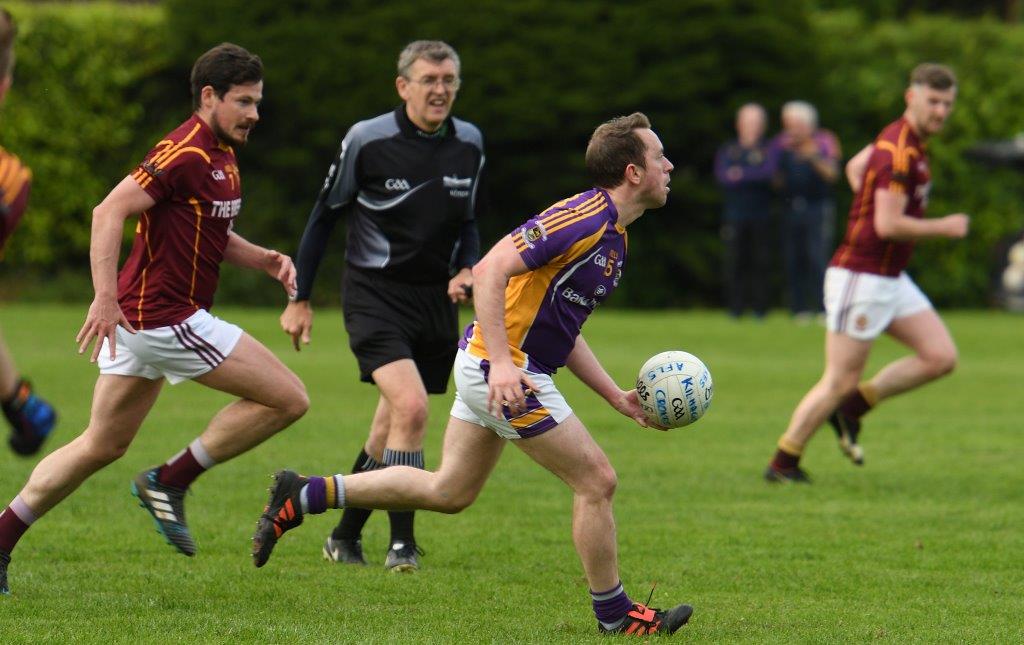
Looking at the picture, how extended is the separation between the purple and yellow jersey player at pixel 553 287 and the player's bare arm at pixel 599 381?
0.56 ft

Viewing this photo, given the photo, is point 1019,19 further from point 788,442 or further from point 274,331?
point 788,442

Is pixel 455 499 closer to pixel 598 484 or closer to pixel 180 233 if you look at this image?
pixel 598 484

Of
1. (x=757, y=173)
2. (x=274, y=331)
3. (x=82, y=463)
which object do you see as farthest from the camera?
(x=757, y=173)

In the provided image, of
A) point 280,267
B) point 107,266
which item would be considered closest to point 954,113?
point 280,267

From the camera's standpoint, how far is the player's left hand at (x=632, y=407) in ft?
20.8

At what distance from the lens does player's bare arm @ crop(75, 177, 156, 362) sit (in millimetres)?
6188

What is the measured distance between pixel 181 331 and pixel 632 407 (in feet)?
6.26

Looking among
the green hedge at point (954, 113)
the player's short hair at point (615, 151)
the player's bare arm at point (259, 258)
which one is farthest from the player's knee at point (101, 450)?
the green hedge at point (954, 113)

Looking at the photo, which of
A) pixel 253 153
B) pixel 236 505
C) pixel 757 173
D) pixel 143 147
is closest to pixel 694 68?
pixel 757 173

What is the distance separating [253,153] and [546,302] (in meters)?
17.8

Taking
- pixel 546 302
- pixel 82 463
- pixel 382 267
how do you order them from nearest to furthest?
1. pixel 546 302
2. pixel 82 463
3. pixel 382 267

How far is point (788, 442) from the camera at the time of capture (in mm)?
9719

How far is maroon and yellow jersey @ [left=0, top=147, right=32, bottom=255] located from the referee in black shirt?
231 centimetres

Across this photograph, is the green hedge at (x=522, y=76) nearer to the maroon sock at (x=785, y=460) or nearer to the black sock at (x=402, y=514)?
the maroon sock at (x=785, y=460)
